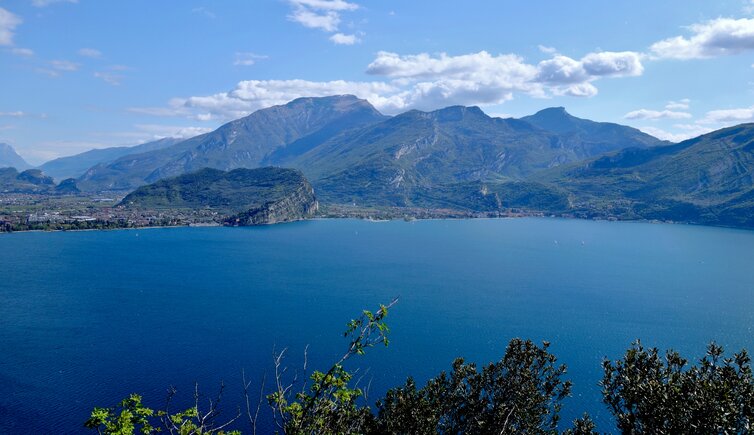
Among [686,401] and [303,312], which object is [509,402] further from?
[303,312]

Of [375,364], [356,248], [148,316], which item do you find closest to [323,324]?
[375,364]

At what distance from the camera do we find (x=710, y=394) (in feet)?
53.3

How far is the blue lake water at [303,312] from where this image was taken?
2367 inches

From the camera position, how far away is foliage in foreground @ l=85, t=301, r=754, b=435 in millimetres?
15039

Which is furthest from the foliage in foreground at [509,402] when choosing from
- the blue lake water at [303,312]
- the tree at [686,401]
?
the blue lake water at [303,312]

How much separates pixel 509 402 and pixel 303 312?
69623 mm

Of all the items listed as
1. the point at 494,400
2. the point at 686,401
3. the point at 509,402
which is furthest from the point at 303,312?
the point at 686,401

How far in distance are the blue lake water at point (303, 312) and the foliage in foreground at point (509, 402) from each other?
10.9m

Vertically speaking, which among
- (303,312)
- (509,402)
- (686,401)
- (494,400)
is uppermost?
(686,401)

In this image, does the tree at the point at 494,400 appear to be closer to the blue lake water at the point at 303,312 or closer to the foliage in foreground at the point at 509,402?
the foliage in foreground at the point at 509,402

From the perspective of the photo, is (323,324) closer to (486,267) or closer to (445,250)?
(486,267)

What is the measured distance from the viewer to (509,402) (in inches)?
1021

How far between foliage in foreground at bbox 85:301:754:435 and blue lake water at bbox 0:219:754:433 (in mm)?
10916

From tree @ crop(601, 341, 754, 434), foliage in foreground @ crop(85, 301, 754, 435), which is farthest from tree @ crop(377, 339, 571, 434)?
tree @ crop(601, 341, 754, 434)
